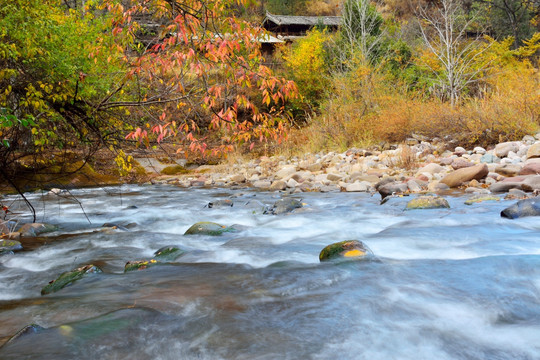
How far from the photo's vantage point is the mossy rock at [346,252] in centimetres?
345

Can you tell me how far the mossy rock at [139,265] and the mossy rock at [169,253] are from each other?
21 centimetres

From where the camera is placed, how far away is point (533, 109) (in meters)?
9.86

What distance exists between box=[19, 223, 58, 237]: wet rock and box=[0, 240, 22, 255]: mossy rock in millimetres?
481

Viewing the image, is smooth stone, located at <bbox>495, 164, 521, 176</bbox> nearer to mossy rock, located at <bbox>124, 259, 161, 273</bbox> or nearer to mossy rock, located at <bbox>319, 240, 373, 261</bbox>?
mossy rock, located at <bbox>319, 240, 373, 261</bbox>

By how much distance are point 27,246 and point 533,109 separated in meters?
10.7

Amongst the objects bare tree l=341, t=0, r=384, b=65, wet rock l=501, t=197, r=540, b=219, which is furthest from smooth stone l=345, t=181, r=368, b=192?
bare tree l=341, t=0, r=384, b=65

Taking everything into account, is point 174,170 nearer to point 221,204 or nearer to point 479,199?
point 221,204

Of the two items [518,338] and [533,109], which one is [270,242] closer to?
[518,338]

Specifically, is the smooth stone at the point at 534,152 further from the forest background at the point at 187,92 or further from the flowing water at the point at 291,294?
the flowing water at the point at 291,294

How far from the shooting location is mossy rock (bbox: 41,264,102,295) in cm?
303

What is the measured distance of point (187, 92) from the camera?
4.63 m

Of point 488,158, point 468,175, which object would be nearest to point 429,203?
point 468,175

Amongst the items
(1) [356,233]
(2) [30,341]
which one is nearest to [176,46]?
(2) [30,341]

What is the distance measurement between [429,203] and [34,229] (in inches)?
201
